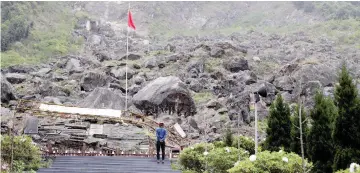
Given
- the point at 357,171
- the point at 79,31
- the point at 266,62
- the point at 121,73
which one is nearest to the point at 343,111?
the point at 357,171

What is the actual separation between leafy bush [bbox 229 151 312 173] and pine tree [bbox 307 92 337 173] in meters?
2.56

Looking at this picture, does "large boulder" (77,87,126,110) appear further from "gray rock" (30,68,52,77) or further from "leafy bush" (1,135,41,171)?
"gray rock" (30,68,52,77)

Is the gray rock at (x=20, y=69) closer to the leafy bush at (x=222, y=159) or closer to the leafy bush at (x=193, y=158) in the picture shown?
the leafy bush at (x=193, y=158)

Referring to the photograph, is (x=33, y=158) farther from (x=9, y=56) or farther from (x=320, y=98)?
(x=9, y=56)

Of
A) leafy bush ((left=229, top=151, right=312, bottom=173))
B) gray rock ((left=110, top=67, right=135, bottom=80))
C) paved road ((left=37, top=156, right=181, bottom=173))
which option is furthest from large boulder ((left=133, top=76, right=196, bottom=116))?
leafy bush ((left=229, top=151, right=312, bottom=173))

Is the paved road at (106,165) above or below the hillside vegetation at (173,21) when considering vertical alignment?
below

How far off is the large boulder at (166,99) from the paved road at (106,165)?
10544 millimetres

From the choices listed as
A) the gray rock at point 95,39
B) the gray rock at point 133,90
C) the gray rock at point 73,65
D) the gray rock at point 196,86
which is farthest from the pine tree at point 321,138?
the gray rock at point 95,39

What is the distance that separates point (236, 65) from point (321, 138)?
2650cm

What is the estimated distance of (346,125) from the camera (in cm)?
1030

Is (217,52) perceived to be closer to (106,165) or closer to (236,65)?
(236,65)

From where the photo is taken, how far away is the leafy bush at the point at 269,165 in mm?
8539

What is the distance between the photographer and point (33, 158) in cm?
1218

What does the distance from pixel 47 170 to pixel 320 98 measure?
298 inches
